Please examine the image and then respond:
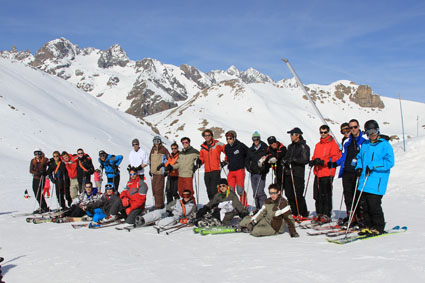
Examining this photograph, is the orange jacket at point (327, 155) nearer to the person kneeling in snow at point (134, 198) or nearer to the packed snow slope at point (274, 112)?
the person kneeling in snow at point (134, 198)

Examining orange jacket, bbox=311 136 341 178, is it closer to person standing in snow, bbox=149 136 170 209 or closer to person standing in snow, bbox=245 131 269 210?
person standing in snow, bbox=245 131 269 210

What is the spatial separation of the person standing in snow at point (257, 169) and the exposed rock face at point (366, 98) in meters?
94.6

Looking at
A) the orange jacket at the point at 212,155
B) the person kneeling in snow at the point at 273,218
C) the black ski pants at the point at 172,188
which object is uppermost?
the orange jacket at the point at 212,155

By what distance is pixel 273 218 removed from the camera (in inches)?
280

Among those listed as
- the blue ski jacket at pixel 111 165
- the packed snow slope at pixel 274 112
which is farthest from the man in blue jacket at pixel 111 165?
the packed snow slope at pixel 274 112

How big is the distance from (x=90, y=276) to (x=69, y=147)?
24182 millimetres

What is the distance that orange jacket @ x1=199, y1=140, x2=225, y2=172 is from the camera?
30.2 ft

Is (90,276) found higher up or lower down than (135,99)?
lower down

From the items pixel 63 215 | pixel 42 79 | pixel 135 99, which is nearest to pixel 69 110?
pixel 42 79

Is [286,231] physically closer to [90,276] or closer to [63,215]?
[90,276]

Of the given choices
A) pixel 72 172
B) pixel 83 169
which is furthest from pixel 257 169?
pixel 72 172

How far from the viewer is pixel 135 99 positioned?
18738cm

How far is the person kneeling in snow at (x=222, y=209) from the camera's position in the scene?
8008 millimetres

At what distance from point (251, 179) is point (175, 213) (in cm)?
214
